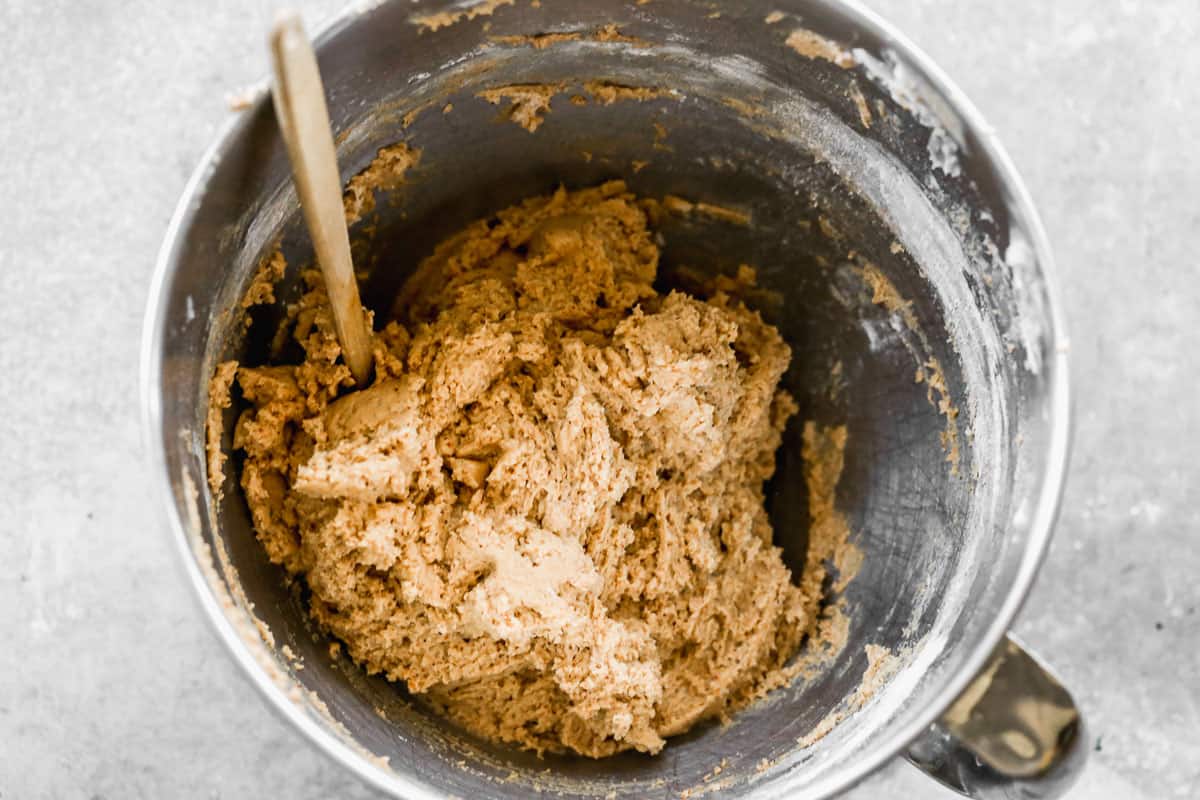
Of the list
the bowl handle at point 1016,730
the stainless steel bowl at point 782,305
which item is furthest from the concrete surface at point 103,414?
the bowl handle at point 1016,730

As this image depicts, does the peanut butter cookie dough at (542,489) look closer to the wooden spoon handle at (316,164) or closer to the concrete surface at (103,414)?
the wooden spoon handle at (316,164)

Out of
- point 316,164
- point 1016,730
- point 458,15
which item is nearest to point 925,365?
point 1016,730

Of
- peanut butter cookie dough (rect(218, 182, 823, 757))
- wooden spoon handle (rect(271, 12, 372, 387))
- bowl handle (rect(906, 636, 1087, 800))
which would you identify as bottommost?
bowl handle (rect(906, 636, 1087, 800))

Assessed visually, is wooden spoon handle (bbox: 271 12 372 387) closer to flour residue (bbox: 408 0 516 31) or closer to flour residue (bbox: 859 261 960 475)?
flour residue (bbox: 408 0 516 31)

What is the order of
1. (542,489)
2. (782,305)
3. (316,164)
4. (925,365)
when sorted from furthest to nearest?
(782,305) → (925,365) → (542,489) → (316,164)

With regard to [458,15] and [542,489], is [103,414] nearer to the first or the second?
[542,489]

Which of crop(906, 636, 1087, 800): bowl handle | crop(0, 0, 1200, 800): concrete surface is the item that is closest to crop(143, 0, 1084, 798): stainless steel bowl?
crop(906, 636, 1087, 800): bowl handle

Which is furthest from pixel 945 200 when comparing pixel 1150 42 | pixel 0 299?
pixel 0 299
